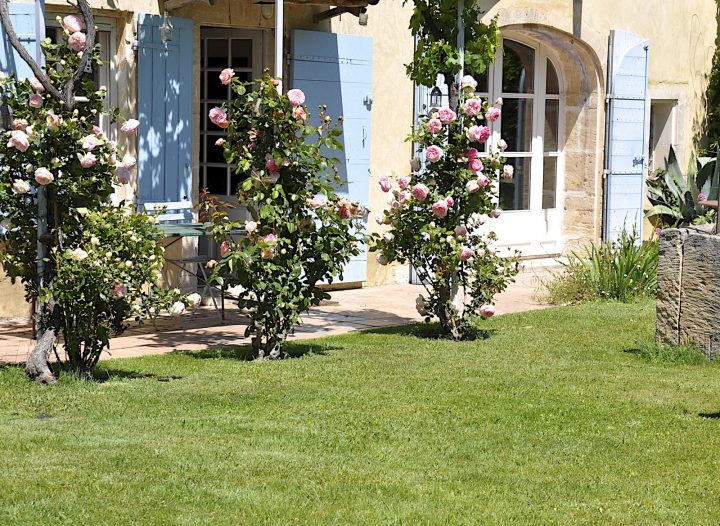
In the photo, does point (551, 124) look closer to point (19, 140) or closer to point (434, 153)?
point (434, 153)

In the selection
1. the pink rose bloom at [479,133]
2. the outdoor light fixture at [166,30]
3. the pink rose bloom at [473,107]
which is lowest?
the pink rose bloom at [479,133]

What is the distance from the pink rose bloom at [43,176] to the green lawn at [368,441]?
42.6 inches

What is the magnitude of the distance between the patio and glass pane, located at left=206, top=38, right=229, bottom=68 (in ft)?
7.53

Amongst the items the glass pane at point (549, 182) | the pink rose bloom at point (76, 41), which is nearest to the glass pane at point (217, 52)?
the glass pane at point (549, 182)

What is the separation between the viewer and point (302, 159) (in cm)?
741

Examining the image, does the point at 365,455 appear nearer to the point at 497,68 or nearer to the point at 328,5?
the point at 328,5

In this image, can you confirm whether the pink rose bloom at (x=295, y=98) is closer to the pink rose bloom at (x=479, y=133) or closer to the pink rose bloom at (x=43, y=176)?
the pink rose bloom at (x=479, y=133)

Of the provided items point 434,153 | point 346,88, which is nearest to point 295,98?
point 434,153

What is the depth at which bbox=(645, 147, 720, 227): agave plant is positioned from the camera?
12117mm

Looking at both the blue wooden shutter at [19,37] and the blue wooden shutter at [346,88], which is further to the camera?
the blue wooden shutter at [346,88]

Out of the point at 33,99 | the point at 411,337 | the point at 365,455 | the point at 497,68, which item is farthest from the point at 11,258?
the point at 497,68

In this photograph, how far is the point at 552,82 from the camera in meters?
13.2

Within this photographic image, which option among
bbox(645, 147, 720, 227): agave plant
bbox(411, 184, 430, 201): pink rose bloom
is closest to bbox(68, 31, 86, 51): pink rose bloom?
bbox(411, 184, 430, 201): pink rose bloom

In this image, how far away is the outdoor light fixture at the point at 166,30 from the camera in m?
9.12
